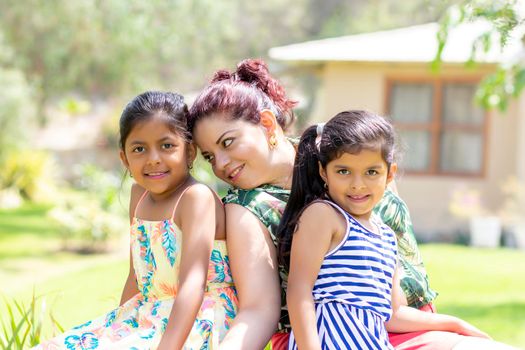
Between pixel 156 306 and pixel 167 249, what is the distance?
0.68 ft

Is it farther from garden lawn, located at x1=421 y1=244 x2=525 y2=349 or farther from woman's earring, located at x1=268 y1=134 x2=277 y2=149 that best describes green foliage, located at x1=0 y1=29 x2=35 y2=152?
woman's earring, located at x1=268 y1=134 x2=277 y2=149

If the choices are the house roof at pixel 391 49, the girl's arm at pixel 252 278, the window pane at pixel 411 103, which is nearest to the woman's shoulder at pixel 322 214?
the girl's arm at pixel 252 278

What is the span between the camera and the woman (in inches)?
108

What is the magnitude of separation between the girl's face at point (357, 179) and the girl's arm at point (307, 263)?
3.4 inches

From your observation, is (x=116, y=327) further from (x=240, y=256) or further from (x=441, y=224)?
(x=441, y=224)

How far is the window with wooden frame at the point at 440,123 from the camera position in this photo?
45.9 feet

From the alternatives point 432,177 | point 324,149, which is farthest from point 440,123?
Result: point 324,149

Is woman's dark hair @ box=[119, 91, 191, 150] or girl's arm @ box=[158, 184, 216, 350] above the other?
woman's dark hair @ box=[119, 91, 191, 150]

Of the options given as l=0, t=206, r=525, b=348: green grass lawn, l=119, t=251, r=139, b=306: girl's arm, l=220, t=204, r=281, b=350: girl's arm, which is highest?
l=220, t=204, r=281, b=350: girl's arm

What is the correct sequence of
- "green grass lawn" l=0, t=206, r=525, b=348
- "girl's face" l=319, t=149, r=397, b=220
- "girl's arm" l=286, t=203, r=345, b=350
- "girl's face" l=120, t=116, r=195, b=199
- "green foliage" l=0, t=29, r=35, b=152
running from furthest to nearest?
1. "green foliage" l=0, t=29, r=35, b=152
2. "green grass lawn" l=0, t=206, r=525, b=348
3. "girl's face" l=120, t=116, r=195, b=199
4. "girl's face" l=319, t=149, r=397, b=220
5. "girl's arm" l=286, t=203, r=345, b=350

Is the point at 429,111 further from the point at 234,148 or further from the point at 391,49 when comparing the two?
the point at 234,148

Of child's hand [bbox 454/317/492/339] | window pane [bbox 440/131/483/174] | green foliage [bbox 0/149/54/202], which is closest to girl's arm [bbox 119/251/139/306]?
child's hand [bbox 454/317/492/339]

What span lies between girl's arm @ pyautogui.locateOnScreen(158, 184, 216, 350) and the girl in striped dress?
0.81 feet

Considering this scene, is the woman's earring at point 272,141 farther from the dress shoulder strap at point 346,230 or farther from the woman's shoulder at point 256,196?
the dress shoulder strap at point 346,230
